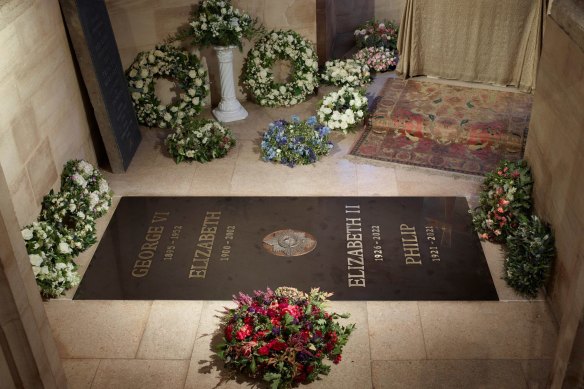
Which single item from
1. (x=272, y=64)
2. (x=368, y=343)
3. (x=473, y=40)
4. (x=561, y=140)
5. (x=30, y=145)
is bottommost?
(x=368, y=343)

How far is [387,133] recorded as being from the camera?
7.55m

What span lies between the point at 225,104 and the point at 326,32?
1695mm

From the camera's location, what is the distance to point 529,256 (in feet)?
16.6

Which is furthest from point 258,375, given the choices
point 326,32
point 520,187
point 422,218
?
point 326,32

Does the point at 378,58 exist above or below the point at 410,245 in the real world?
above

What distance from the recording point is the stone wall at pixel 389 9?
10.7 metres

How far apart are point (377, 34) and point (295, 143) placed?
11.3 feet

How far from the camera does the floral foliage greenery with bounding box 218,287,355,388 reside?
167 inches

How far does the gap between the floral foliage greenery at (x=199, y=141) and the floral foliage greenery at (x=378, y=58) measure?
284 cm

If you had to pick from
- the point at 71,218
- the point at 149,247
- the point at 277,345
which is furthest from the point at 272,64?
the point at 277,345

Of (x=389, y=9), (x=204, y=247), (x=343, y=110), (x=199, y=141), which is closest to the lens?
(x=204, y=247)

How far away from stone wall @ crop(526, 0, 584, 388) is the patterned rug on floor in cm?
147

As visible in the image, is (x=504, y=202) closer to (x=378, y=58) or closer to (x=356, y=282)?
(x=356, y=282)

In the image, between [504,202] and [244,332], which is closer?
[244,332]
